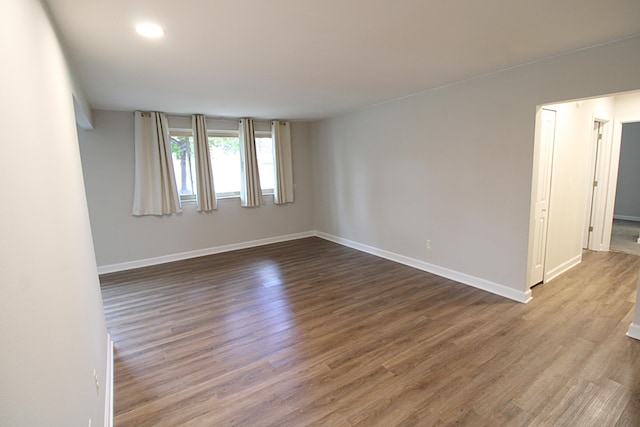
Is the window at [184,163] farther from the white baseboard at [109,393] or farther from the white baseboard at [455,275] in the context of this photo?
the white baseboard at [109,393]

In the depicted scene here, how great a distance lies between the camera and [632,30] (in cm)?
220

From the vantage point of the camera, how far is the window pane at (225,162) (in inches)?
216

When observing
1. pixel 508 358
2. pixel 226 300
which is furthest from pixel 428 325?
pixel 226 300

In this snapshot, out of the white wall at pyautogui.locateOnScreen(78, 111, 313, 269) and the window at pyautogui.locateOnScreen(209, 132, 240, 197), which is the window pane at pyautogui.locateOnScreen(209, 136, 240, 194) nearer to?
the window at pyautogui.locateOnScreen(209, 132, 240, 197)

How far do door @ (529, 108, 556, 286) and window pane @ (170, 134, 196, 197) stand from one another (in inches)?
195

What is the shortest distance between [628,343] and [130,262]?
19.6 ft

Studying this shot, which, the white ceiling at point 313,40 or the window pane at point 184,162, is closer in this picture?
the white ceiling at point 313,40

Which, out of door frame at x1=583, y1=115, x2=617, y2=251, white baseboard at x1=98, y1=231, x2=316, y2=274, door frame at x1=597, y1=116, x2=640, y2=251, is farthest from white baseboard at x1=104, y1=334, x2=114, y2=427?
door frame at x1=597, y1=116, x2=640, y2=251

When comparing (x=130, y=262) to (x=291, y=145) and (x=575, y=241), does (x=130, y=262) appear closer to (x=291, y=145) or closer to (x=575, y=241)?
(x=291, y=145)

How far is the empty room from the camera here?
4.63ft

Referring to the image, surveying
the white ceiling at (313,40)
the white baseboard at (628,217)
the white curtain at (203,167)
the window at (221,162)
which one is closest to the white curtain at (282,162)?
the window at (221,162)

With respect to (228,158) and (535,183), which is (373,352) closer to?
(535,183)

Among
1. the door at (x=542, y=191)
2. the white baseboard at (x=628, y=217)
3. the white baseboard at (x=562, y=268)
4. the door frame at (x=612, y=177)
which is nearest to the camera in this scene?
the door at (x=542, y=191)

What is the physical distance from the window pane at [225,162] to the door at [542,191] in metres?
4.62
